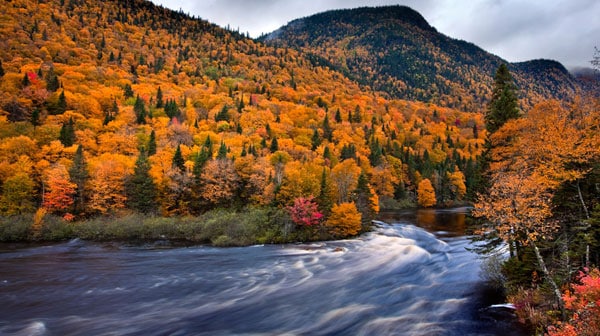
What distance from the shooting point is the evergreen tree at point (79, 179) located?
52.8 metres

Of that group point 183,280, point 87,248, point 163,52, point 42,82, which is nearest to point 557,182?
point 183,280

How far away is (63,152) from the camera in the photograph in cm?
5966

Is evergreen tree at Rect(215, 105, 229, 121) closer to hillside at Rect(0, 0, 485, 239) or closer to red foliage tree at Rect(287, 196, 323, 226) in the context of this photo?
hillside at Rect(0, 0, 485, 239)

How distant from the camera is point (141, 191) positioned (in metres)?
54.4

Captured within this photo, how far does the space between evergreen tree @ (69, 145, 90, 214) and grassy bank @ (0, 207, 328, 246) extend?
514cm

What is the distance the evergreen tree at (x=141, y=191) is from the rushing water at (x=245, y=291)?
14.1m

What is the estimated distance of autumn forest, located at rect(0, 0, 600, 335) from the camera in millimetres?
17531

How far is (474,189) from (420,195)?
7344 centimetres

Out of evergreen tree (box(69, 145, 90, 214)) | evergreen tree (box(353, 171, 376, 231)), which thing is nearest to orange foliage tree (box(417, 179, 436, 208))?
evergreen tree (box(353, 171, 376, 231))

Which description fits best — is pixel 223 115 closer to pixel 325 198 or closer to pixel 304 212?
pixel 325 198

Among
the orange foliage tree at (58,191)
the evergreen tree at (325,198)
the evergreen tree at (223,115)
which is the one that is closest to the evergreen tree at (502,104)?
the evergreen tree at (325,198)

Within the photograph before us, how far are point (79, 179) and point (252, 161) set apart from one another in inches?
1084

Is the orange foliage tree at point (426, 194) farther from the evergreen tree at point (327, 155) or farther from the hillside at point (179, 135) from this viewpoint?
the evergreen tree at point (327, 155)

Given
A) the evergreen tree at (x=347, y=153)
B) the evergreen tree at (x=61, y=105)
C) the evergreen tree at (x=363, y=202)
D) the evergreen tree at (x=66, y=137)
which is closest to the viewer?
the evergreen tree at (x=363, y=202)
